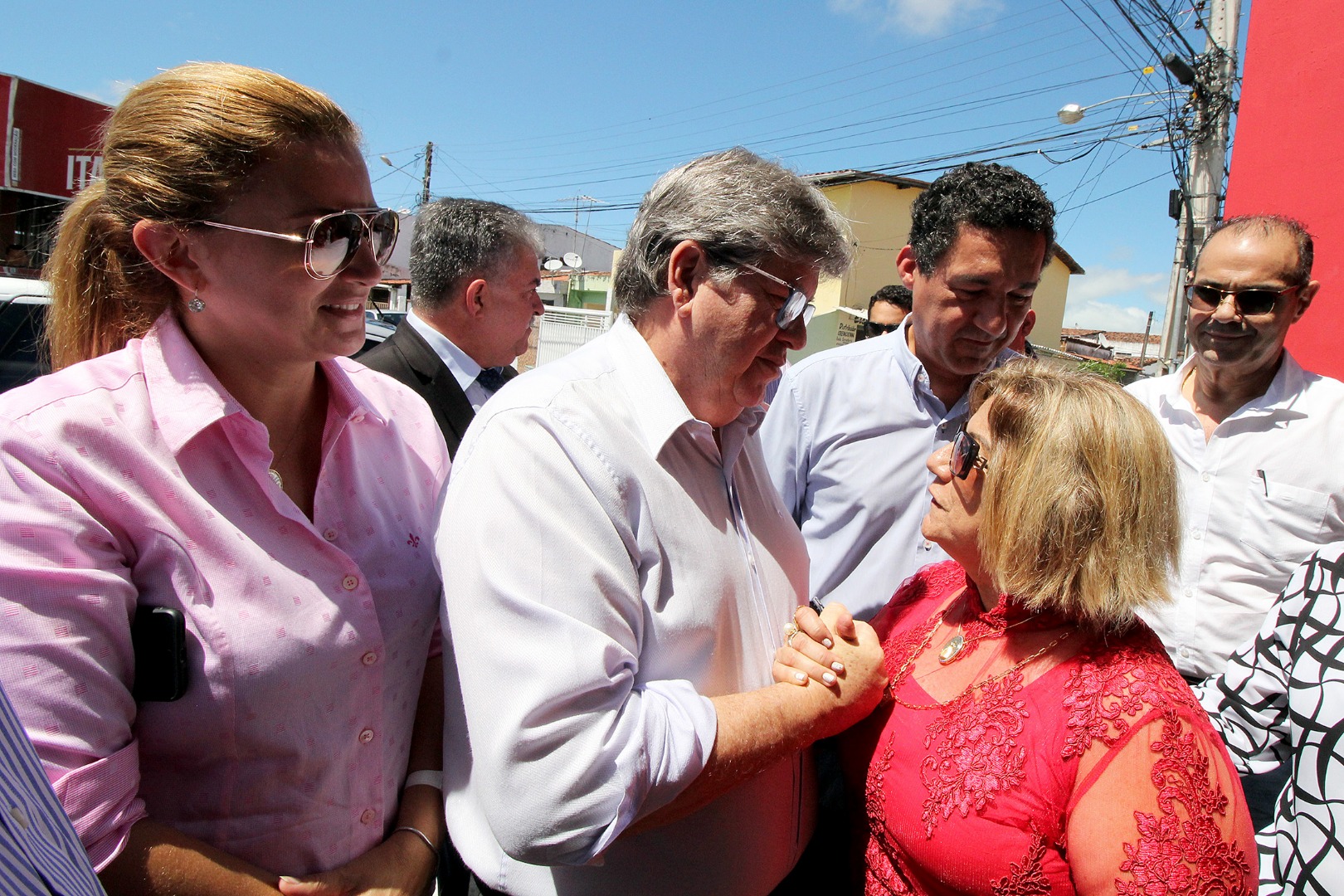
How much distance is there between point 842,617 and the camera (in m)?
1.59

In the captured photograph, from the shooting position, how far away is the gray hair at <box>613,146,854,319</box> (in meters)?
1.49

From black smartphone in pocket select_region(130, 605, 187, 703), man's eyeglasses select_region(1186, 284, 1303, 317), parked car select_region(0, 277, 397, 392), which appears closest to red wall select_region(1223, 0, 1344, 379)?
man's eyeglasses select_region(1186, 284, 1303, 317)

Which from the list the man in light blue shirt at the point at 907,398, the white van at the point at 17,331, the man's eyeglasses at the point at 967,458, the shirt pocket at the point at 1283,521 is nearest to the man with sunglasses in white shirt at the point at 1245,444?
the shirt pocket at the point at 1283,521

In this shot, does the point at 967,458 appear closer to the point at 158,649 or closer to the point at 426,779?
the point at 426,779

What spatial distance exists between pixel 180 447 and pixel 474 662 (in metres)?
0.55

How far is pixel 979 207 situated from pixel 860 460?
2.89 feet

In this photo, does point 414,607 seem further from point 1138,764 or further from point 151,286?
point 1138,764

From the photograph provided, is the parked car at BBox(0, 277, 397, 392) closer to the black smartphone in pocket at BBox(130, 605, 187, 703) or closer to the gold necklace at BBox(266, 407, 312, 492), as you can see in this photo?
the gold necklace at BBox(266, 407, 312, 492)

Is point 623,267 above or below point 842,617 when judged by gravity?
above

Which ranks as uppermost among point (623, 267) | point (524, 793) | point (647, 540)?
point (623, 267)

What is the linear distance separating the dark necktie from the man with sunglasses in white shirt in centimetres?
274

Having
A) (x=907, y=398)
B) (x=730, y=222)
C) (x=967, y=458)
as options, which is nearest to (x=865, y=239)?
(x=907, y=398)

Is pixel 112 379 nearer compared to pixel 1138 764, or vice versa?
pixel 112 379

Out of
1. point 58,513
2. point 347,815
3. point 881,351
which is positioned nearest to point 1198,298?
point 881,351
